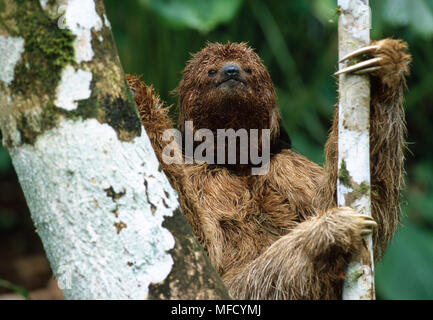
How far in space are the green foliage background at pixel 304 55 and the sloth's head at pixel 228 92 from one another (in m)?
2.05

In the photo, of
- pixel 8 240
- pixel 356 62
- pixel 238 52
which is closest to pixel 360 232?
pixel 356 62

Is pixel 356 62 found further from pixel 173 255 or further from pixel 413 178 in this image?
→ pixel 413 178

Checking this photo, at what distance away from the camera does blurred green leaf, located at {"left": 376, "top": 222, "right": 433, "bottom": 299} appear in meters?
8.52

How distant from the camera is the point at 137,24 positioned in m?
9.16

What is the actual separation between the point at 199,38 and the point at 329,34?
2610mm

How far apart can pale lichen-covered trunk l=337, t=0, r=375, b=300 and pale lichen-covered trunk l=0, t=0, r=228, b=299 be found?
1256 millimetres

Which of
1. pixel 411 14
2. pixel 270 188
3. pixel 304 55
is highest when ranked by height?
pixel 411 14

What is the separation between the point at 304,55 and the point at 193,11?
10.7 feet

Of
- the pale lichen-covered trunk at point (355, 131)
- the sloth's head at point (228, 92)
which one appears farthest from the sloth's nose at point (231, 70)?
the pale lichen-covered trunk at point (355, 131)

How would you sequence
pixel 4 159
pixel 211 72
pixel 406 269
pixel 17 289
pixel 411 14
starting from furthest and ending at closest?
pixel 4 159
pixel 406 269
pixel 411 14
pixel 211 72
pixel 17 289

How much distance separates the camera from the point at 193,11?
25.5 ft

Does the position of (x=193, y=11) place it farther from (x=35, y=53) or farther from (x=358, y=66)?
(x=35, y=53)

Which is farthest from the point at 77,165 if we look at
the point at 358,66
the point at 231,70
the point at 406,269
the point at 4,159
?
the point at 4,159

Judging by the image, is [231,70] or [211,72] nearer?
[231,70]
